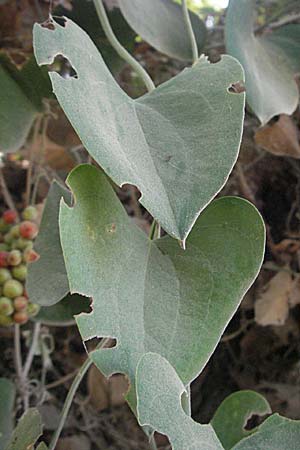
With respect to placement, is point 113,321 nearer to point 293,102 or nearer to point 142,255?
point 142,255

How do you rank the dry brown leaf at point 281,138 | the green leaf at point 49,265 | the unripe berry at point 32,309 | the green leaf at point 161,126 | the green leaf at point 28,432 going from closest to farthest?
the green leaf at point 161,126 < the green leaf at point 28,432 < the green leaf at point 49,265 < the unripe berry at point 32,309 < the dry brown leaf at point 281,138

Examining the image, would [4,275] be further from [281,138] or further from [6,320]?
[281,138]

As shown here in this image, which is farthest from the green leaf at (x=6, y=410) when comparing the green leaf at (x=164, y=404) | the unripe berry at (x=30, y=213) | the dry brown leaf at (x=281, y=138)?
the dry brown leaf at (x=281, y=138)

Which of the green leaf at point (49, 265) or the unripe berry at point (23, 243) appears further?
the unripe berry at point (23, 243)

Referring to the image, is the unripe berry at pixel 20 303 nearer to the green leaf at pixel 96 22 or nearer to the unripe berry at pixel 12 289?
the unripe berry at pixel 12 289

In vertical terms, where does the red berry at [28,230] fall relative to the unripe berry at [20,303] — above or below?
above

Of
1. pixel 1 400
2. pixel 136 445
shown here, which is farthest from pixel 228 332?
pixel 1 400

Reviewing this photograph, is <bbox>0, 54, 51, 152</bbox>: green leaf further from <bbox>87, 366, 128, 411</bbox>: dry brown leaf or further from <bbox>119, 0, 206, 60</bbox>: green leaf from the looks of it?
<bbox>87, 366, 128, 411</bbox>: dry brown leaf

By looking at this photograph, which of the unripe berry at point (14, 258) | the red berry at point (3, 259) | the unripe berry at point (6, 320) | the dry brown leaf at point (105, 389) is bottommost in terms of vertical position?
the dry brown leaf at point (105, 389)
